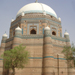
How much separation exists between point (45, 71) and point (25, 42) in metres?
5.68

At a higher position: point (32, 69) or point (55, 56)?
point (55, 56)

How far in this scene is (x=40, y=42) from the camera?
21500mm

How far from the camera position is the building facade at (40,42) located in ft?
66.9

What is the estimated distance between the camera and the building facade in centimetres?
2041

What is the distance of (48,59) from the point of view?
19844mm

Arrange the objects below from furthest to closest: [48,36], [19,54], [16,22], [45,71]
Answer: [16,22], [48,36], [45,71], [19,54]

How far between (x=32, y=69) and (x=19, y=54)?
5266 millimetres

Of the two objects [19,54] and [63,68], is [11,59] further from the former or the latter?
[63,68]

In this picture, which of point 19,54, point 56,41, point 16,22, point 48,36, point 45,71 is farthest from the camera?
point 16,22

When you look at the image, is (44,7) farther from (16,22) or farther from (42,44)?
(42,44)

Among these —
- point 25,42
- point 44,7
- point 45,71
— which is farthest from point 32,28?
point 45,71

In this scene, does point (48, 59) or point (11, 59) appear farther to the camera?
point (48, 59)

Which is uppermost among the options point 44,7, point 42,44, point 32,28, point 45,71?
point 44,7

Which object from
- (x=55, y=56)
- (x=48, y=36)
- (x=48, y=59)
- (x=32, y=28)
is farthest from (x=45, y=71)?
(x=32, y=28)
